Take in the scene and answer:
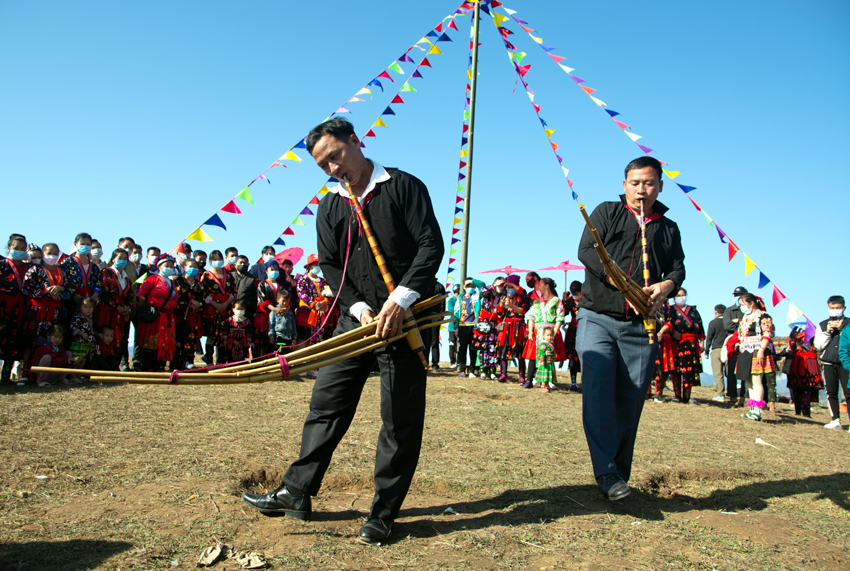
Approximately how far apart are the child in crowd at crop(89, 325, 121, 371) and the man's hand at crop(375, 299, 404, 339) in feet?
21.1

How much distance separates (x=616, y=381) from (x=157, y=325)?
6.97 metres

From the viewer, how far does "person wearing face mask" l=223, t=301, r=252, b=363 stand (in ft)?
30.8

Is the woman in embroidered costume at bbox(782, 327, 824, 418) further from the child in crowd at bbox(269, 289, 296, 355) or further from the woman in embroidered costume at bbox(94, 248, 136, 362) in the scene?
the woman in embroidered costume at bbox(94, 248, 136, 362)

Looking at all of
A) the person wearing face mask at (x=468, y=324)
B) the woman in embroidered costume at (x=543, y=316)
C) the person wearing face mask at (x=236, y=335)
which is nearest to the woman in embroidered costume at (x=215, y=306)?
the person wearing face mask at (x=236, y=335)

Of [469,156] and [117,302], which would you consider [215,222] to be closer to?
[117,302]

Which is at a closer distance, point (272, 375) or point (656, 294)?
point (272, 375)

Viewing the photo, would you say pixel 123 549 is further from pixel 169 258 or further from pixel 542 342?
pixel 542 342

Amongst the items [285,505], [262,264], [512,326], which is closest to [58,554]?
[285,505]

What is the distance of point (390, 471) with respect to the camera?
9.73ft

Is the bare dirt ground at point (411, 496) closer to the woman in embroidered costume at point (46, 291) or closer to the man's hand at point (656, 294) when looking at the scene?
the man's hand at point (656, 294)

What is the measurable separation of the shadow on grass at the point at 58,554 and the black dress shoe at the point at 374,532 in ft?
3.31

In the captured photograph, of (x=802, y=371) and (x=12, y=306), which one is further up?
(x=12, y=306)

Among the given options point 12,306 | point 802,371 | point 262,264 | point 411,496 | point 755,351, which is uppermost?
point 262,264

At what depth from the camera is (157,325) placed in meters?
8.55
